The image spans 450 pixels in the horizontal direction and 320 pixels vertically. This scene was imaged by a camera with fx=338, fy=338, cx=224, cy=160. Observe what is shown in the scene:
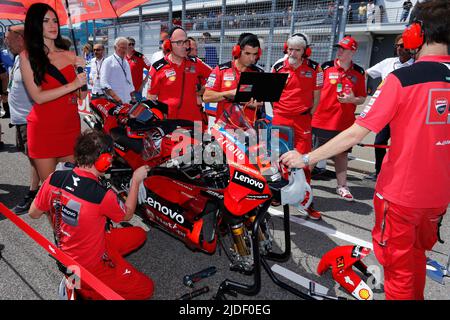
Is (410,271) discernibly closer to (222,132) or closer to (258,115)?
(222,132)

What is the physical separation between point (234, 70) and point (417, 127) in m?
2.51

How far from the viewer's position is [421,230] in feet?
7.20

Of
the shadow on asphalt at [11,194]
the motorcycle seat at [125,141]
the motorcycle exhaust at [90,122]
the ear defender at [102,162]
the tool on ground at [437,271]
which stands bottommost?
the shadow on asphalt at [11,194]

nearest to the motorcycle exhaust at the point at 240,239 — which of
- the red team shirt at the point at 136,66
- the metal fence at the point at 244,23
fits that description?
the metal fence at the point at 244,23

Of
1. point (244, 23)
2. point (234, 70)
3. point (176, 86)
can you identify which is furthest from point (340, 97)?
point (244, 23)

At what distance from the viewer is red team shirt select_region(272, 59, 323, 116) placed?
447cm

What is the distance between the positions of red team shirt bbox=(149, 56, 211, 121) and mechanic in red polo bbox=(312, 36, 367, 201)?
6.32ft

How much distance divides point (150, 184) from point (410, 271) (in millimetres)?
2263

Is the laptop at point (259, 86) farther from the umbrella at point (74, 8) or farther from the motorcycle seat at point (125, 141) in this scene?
the umbrella at point (74, 8)

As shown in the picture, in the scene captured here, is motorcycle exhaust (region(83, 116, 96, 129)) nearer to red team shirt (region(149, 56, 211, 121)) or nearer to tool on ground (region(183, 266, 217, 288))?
red team shirt (region(149, 56, 211, 121))

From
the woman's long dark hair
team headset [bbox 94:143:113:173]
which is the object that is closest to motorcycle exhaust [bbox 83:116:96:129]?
the woman's long dark hair

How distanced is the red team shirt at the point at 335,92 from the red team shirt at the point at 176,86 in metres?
1.92

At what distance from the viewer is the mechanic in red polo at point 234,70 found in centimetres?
385

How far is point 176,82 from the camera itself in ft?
14.4
